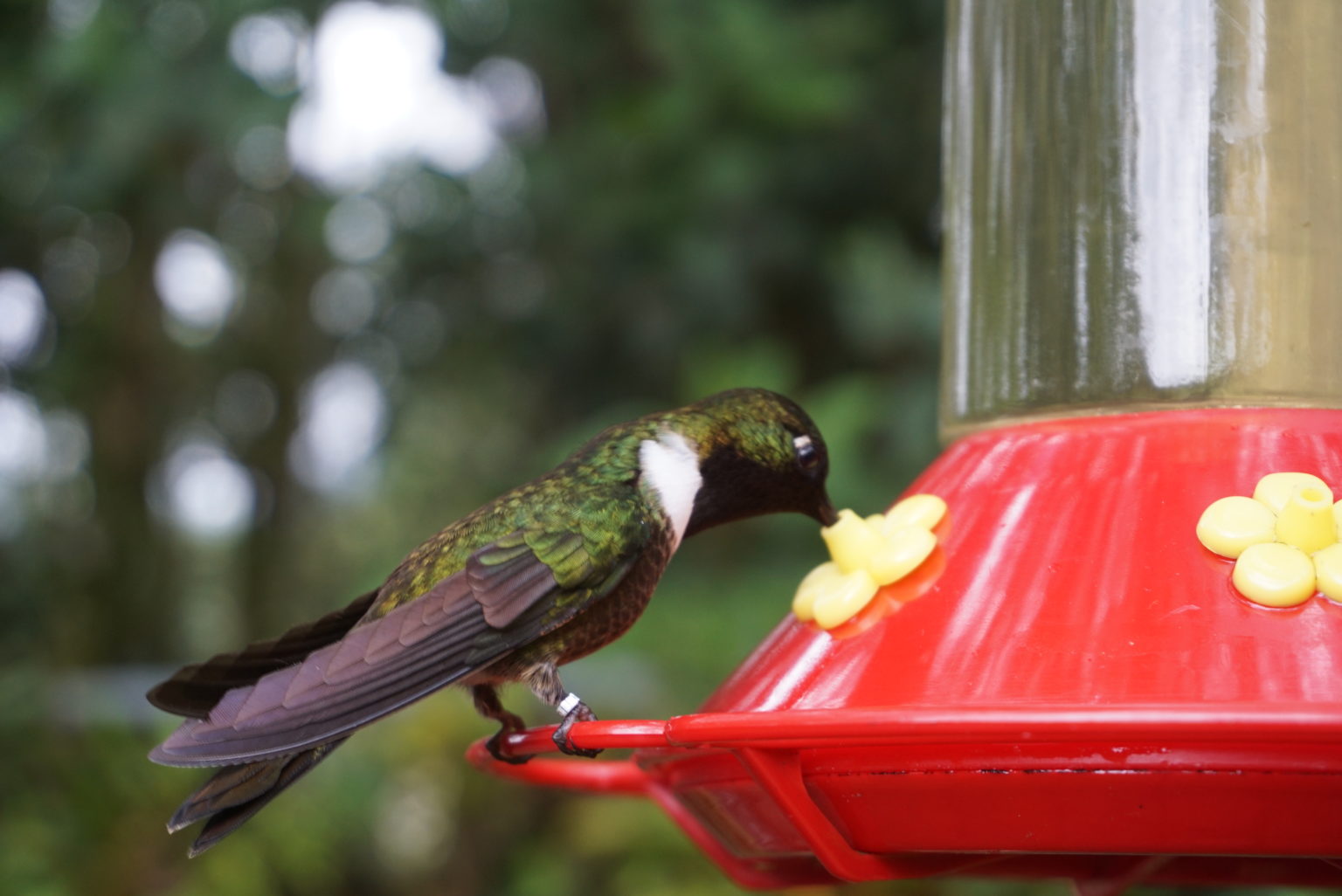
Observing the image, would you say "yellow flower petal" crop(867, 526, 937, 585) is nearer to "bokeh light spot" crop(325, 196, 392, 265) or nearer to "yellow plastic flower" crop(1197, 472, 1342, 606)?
"yellow plastic flower" crop(1197, 472, 1342, 606)

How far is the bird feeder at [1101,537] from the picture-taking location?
1.10 m

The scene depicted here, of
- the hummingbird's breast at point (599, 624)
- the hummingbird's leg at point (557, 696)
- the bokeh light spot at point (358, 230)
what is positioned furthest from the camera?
the bokeh light spot at point (358, 230)

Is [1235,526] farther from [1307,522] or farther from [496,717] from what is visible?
[496,717]

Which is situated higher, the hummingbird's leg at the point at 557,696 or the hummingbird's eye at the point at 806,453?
the hummingbird's eye at the point at 806,453

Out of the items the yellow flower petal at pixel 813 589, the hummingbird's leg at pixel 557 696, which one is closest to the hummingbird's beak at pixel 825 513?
the yellow flower petal at pixel 813 589

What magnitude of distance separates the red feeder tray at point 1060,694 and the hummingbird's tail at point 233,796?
40 cm

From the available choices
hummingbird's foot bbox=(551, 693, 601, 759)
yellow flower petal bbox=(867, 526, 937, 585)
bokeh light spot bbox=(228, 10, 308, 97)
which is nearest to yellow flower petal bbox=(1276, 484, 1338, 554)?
yellow flower petal bbox=(867, 526, 937, 585)

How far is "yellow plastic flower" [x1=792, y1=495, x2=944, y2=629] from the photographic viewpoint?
1.42 metres

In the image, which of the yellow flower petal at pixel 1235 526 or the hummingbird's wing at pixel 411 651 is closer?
the yellow flower petal at pixel 1235 526

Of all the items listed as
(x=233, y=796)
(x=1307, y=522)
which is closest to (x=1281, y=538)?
(x=1307, y=522)

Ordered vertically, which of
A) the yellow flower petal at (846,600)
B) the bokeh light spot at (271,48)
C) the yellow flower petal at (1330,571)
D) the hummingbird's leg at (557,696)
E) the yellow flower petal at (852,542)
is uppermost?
the bokeh light spot at (271,48)

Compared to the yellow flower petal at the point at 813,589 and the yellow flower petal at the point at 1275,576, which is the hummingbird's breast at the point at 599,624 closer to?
the yellow flower petal at the point at 813,589

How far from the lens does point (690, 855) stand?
415 centimetres

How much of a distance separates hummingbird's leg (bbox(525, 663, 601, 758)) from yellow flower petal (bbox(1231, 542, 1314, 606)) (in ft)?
2.28
